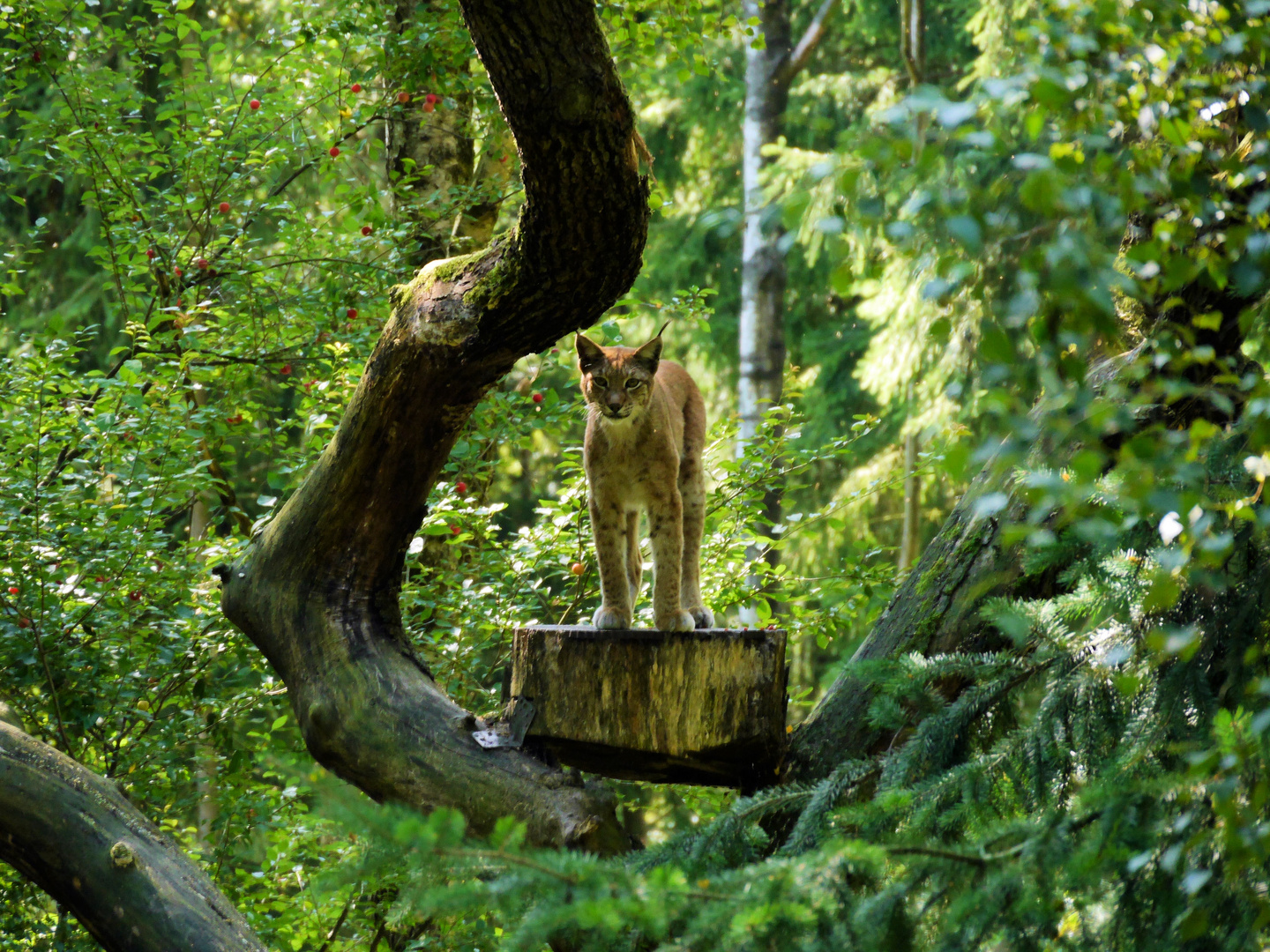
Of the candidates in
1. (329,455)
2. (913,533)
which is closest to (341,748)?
(329,455)

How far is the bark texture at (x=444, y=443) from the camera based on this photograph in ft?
9.37

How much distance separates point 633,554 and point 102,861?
2.26 metres

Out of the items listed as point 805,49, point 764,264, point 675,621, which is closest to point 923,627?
point 675,621

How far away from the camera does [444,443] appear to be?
3.75 metres

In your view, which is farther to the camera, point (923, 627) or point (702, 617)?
point (702, 617)

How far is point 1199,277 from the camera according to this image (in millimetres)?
1663

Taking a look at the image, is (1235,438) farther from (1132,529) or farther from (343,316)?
(343,316)

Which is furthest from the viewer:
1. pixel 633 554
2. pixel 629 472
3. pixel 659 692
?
pixel 633 554

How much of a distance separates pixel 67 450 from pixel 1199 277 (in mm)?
4883

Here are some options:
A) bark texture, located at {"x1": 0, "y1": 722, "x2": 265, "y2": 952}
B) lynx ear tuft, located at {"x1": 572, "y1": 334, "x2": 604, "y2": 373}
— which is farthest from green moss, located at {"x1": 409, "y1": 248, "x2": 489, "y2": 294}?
bark texture, located at {"x1": 0, "y1": 722, "x2": 265, "y2": 952}

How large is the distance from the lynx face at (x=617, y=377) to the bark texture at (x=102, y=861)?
213 centimetres

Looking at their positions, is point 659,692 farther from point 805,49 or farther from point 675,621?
point 805,49

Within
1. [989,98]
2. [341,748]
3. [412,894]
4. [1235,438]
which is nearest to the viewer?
[989,98]

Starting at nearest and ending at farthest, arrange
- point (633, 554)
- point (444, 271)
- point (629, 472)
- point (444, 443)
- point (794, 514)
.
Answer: point (444, 271), point (444, 443), point (629, 472), point (633, 554), point (794, 514)
